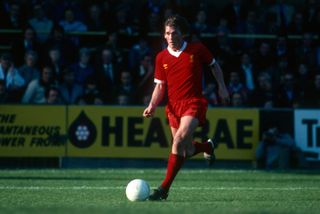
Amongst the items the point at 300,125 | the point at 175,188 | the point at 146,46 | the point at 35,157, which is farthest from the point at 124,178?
the point at 146,46

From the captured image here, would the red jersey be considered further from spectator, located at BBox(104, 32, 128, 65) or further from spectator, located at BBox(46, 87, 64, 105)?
spectator, located at BBox(104, 32, 128, 65)

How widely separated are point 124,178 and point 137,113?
2.98m

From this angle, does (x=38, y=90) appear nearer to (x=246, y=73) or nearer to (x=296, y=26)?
(x=246, y=73)

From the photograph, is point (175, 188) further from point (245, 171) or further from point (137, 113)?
point (137, 113)

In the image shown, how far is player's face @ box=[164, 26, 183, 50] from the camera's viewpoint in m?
10.2

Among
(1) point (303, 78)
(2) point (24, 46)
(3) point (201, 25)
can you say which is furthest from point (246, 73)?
(2) point (24, 46)

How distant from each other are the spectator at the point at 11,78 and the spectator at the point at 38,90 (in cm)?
16

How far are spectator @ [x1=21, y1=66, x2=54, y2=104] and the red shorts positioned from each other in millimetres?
6626

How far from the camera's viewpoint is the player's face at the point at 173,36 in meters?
10.2

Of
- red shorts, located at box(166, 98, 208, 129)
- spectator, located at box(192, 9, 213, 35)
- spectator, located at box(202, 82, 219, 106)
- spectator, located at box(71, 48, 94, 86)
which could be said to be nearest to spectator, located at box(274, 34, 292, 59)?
spectator, located at box(192, 9, 213, 35)

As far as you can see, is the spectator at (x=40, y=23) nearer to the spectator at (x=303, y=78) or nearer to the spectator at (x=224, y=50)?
the spectator at (x=224, y=50)

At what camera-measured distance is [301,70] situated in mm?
18750

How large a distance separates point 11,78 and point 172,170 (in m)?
7.52

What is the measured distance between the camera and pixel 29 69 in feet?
56.8
